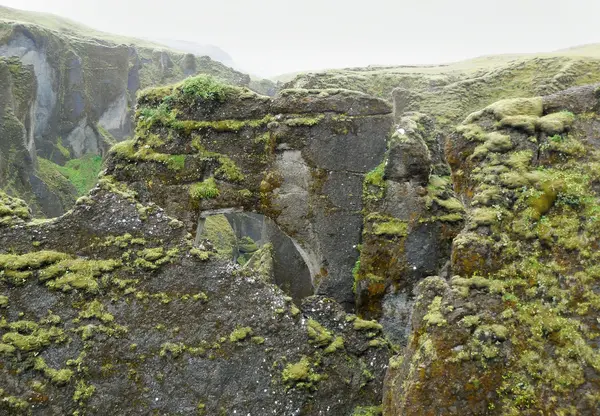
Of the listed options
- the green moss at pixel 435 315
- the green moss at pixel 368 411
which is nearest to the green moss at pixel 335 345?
the green moss at pixel 368 411

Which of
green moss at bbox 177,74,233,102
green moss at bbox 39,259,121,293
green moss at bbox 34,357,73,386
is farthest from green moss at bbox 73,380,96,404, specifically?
green moss at bbox 177,74,233,102

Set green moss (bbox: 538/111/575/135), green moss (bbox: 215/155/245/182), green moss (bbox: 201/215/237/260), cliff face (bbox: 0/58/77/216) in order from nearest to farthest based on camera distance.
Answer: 1. green moss (bbox: 538/111/575/135)
2. green moss (bbox: 215/155/245/182)
3. green moss (bbox: 201/215/237/260)
4. cliff face (bbox: 0/58/77/216)

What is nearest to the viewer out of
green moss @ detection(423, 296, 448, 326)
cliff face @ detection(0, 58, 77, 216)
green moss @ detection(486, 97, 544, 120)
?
green moss @ detection(423, 296, 448, 326)

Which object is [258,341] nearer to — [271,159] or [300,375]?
[300,375]

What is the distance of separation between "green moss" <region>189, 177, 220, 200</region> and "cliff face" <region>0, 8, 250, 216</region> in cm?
2318

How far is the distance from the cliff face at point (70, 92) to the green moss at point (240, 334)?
27.9 m

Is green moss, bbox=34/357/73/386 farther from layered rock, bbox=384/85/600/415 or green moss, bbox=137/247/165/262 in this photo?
layered rock, bbox=384/85/600/415

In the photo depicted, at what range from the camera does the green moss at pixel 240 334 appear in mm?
6234

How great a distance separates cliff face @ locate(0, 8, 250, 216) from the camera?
34.2m

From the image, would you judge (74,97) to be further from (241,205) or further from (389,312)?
(389,312)

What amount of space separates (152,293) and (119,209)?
144 cm

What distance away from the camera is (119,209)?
702cm

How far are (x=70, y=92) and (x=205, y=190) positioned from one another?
3452cm

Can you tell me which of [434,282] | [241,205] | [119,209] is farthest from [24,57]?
[434,282]
